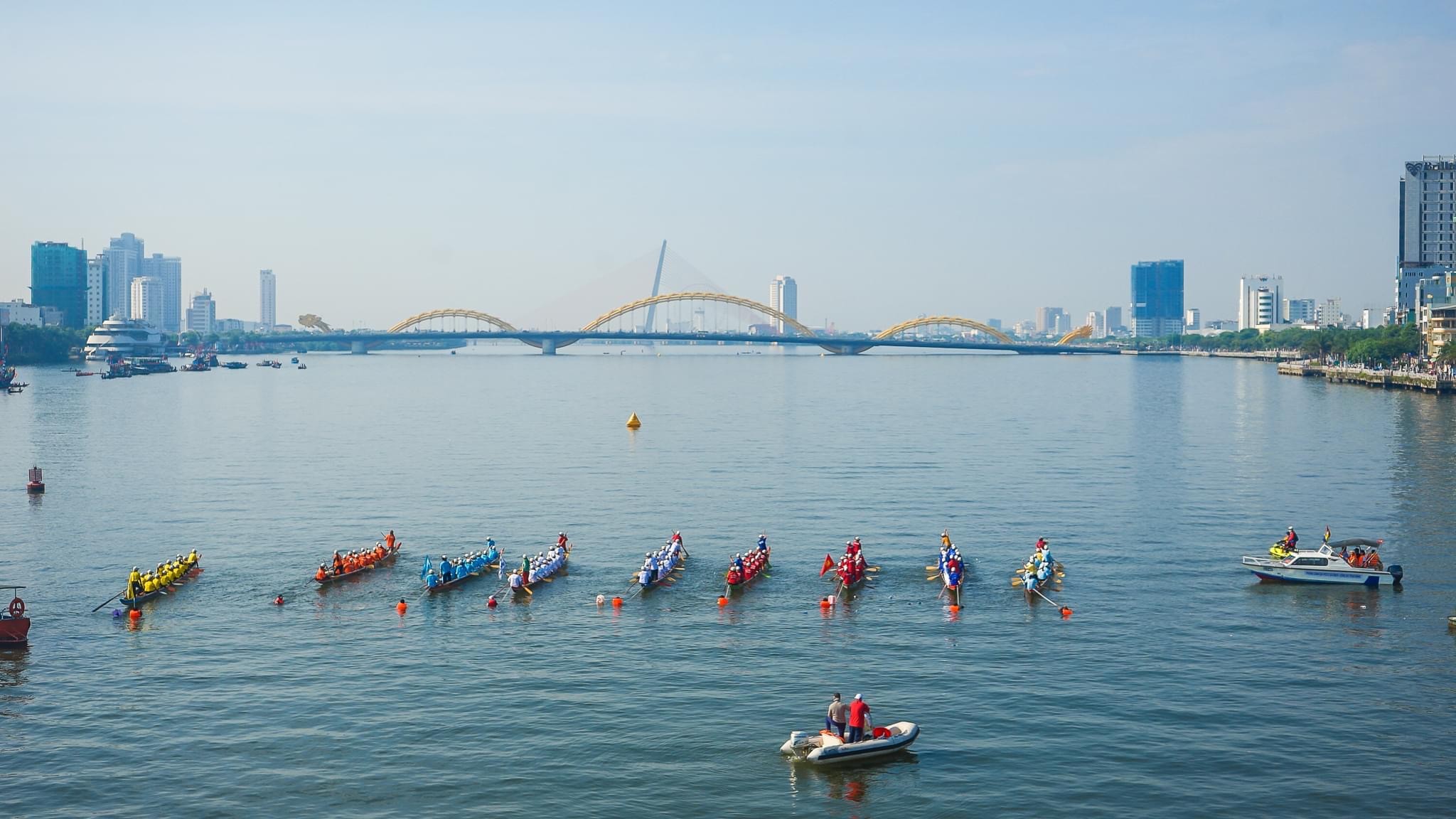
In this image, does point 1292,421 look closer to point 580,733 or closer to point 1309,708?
point 1309,708

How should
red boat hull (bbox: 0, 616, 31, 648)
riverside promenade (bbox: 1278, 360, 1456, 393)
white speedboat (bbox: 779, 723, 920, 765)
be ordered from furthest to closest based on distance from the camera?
riverside promenade (bbox: 1278, 360, 1456, 393) → red boat hull (bbox: 0, 616, 31, 648) → white speedboat (bbox: 779, 723, 920, 765)

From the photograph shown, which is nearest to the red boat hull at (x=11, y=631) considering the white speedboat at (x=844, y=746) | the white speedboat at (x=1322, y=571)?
the white speedboat at (x=844, y=746)

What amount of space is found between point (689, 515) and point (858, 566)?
57.8 ft

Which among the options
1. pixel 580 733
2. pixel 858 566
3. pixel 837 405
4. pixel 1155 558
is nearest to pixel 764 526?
pixel 858 566

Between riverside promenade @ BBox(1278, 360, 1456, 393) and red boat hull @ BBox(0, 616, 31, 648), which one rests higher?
riverside promenade @ BBox(1278, 360, 1456, 393)

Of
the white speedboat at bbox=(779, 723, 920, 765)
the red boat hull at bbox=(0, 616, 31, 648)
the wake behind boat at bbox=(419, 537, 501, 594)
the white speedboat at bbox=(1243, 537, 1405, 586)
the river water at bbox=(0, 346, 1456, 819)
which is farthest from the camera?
the white speedboat at bbox=(1243, 537, 1405, 586)

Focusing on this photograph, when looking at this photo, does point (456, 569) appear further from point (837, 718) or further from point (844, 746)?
point (844, 746)

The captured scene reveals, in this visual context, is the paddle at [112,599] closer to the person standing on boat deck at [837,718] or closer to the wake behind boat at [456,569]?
the wake behind boat at [456,569]

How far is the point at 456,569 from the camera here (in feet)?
160

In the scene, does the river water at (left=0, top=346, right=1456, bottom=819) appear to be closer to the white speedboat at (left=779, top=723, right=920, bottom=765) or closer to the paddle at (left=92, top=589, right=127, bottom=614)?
the paddle at (left=92, top=589, right=127, bottom=614)

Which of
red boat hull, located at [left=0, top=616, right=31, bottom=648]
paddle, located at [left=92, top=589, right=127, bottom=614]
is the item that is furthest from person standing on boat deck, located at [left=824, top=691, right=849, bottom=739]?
paddle, located at [left=92, top=589, right=127, bottom=614]

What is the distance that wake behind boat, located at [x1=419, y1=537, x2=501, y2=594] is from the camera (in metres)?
48.0

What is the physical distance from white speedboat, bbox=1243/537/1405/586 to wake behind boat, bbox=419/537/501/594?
98.0 feet

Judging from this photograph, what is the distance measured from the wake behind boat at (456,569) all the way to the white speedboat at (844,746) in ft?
66.6
